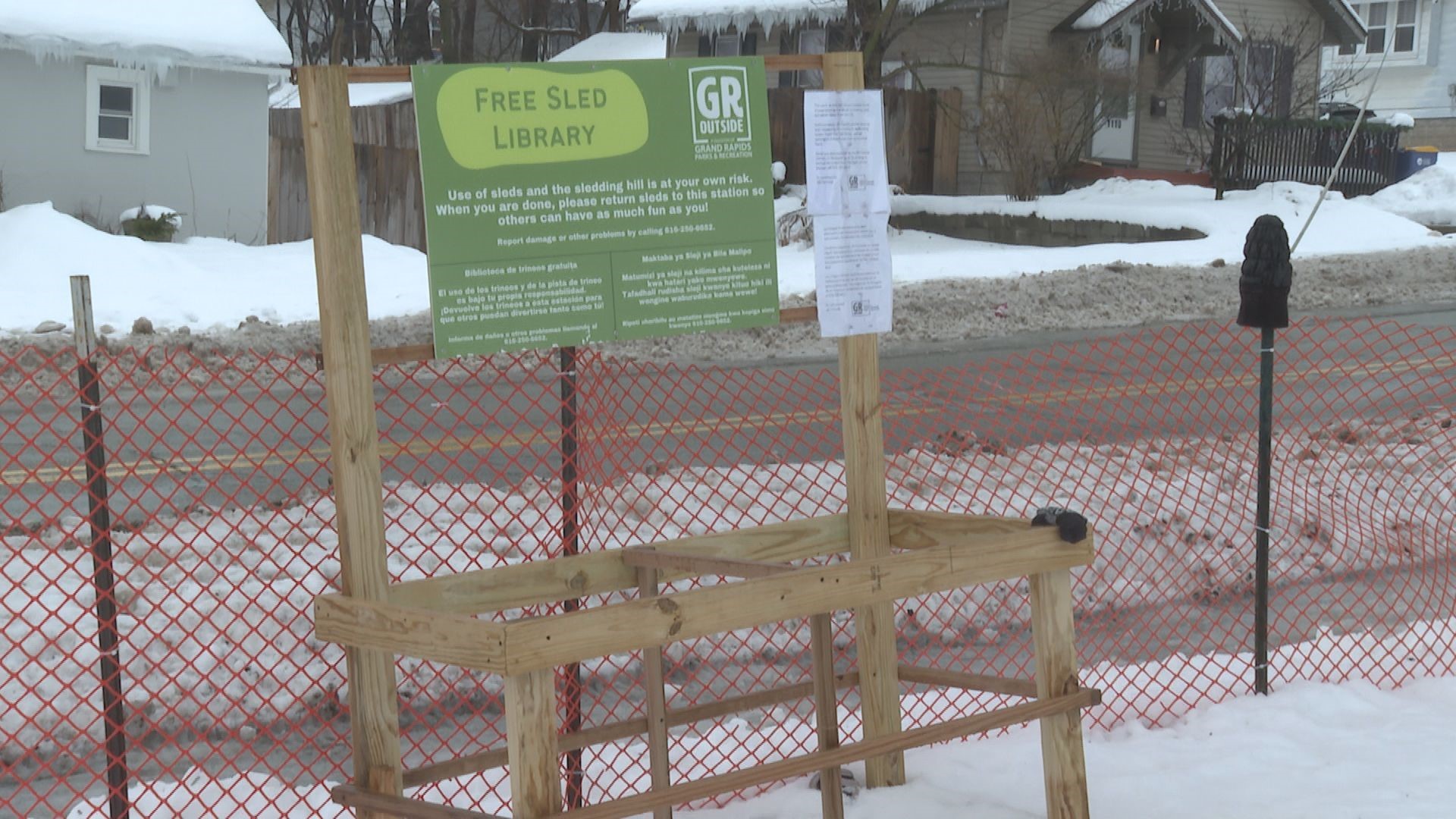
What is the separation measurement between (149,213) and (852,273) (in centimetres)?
1954

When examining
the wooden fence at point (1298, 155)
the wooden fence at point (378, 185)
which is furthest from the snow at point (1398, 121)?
the wooden fence at point (378, 185)

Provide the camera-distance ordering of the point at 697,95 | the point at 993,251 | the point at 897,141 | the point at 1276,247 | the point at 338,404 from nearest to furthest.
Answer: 1. the point at 338,404
2. the point at 697,95
3. the point at 1276,247
4. the point at 993,251
5. the point at 897,141

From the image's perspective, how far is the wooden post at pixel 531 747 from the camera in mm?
3289

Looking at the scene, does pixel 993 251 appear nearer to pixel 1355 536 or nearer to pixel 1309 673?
pixel 1355 536

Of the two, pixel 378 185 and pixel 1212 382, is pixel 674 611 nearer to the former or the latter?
pixel 1212 382

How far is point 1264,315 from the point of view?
5.55 m

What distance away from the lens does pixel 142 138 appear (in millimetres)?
23453

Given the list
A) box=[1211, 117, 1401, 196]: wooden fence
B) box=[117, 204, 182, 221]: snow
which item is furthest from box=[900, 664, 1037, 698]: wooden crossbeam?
box=[1211, 117, 1401, 196]: wooden fence

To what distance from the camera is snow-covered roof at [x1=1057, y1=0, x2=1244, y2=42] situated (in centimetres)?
3142

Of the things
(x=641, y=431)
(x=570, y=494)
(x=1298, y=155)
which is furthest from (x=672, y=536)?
(x=1298, y=155)

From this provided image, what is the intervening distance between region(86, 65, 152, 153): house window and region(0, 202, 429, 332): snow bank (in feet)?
12.1

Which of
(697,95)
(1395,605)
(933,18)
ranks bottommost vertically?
(1395,605)

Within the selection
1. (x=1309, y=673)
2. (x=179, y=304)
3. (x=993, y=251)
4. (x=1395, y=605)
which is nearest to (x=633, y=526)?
(x=1309, y=673)

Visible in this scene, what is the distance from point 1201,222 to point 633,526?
18.3m
